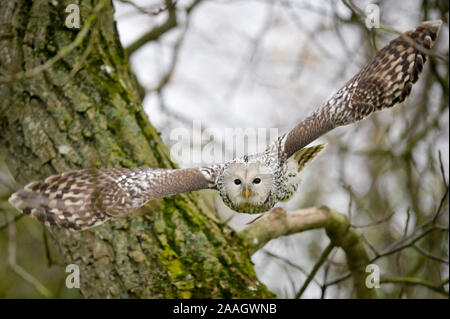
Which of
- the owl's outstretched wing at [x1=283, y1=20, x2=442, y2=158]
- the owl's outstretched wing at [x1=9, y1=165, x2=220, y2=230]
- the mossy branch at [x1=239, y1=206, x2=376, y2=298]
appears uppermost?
the owl's outstretched wing at [x1=283, y1=20, x2=442, y2=158]

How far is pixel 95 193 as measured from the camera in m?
3.17

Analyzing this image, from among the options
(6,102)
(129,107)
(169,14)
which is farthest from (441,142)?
(6,102)

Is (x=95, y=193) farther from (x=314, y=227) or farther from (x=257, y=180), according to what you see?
(x=314, y=227)

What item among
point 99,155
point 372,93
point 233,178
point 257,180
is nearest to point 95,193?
point 99,155

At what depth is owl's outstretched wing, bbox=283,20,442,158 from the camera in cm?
337

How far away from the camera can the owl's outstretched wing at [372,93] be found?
133 inches

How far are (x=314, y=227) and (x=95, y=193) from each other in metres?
1.89

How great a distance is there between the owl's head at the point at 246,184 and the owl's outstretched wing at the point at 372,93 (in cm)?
30

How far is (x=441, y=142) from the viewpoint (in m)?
5.86

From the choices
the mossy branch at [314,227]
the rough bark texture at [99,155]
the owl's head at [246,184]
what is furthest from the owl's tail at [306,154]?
the rough bark texture at [99,155]

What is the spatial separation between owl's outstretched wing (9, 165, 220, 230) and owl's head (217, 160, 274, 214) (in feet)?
0.62

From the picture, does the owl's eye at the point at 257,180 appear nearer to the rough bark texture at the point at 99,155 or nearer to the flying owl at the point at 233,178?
the flying owl at the point at 233,178

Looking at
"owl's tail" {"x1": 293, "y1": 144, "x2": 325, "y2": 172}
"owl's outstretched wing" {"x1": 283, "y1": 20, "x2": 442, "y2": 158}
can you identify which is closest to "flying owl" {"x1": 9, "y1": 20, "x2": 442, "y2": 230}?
"owl's outstretched wing" {"x1": 283, "y1": 20, "x2": 442, "y2": 158}

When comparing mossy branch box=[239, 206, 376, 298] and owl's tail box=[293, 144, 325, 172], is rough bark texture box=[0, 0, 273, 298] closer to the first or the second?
mossy branch box=[239, 206, 376, 298]
